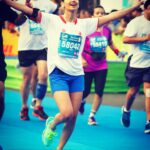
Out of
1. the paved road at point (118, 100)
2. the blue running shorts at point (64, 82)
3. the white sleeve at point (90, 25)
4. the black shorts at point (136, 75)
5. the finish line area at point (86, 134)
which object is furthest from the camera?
the paved road at point (118, 100)

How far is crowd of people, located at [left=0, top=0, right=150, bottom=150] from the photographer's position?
13.9ft

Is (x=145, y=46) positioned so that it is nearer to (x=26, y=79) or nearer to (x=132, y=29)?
(x=132, y=29)

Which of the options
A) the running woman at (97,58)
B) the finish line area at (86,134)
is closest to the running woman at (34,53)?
the finish line area at (86,134)

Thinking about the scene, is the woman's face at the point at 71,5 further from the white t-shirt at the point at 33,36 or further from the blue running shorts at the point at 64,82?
the white t-shirt at the point at 33,36

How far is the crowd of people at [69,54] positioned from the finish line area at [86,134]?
0.18 m

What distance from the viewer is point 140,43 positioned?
17.9 feet

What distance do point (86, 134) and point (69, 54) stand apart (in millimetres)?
1334

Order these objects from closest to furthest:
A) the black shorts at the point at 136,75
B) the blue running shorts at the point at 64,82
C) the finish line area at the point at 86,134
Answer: the blue running shorts at the point at 64,82 < the finish line area at the point at 86,134 < the black shorts at the point at 136,75

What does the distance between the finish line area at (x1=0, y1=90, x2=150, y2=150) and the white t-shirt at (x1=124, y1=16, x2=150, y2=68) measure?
30.5 inches

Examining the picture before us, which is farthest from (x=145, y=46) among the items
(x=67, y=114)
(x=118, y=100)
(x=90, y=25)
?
(x=118, y=100)

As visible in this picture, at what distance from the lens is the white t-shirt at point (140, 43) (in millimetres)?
5410

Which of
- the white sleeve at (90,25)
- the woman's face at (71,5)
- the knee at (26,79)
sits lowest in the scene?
the knee at (26,79)

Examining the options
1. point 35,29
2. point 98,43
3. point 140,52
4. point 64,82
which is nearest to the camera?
point 64,82

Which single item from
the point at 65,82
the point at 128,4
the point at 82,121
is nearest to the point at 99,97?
the point at 82,121
